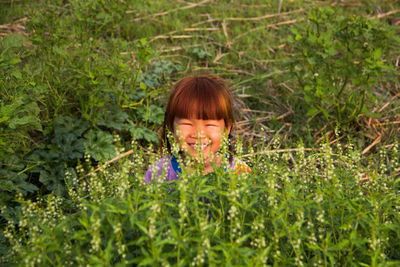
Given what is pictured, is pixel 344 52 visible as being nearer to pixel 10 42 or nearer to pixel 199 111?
pixel 199 111

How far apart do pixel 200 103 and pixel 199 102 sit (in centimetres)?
→ 1

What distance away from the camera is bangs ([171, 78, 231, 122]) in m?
4.02

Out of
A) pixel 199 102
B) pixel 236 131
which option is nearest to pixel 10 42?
pixel 199 102

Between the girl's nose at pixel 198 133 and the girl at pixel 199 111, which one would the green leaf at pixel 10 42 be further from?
the girl's nose at pixel 198 133

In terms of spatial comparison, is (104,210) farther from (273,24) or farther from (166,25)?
(273,24)

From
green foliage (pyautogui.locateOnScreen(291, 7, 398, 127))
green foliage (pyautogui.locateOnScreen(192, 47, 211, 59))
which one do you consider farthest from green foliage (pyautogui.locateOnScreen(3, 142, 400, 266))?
green foliage (pyautogui.locateOnScreen(192, 47, 211, 59))

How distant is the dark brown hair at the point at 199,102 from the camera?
403 cm

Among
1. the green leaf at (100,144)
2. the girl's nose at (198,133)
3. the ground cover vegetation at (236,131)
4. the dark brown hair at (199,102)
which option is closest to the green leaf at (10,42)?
the ground cover vegetation at (236,131)

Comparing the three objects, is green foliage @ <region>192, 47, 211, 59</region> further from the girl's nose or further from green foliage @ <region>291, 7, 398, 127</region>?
the girl's nose

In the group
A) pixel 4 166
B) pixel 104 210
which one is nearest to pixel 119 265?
pixel 104 210

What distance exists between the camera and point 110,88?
497cm

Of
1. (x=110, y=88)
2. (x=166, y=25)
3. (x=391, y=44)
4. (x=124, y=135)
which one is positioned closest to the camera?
(x=110, y=88)

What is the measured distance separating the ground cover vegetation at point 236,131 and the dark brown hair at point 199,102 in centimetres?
59

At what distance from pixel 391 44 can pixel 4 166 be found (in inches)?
196
